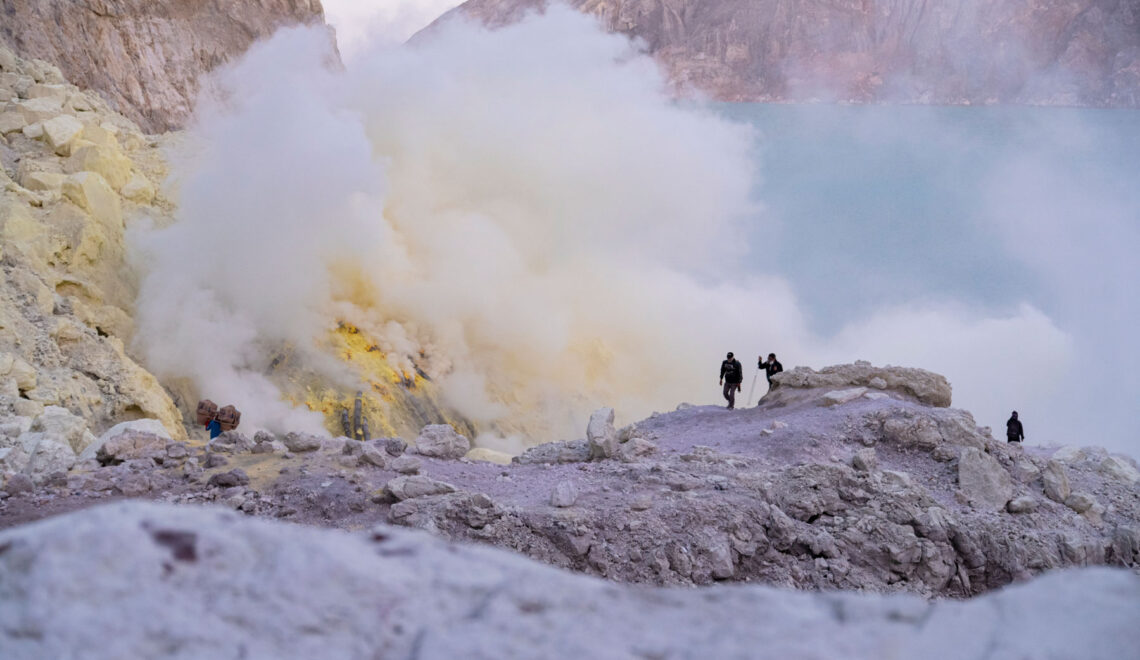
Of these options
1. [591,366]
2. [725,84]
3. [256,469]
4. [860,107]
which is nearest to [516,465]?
[256,469]

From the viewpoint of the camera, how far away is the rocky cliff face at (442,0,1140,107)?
2303 inches

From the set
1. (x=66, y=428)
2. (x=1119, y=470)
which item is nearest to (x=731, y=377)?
(x=1119, y=470)

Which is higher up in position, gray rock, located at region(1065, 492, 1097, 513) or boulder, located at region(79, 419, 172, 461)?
gray rock, located at region(1065, 492, 1097, 513)

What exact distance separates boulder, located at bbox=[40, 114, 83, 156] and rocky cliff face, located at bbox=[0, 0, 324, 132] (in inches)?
99.9

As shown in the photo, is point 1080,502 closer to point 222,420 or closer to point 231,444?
point 231,444

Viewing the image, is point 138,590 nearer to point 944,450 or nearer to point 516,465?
point 516,465

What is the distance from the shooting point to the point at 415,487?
7035mm

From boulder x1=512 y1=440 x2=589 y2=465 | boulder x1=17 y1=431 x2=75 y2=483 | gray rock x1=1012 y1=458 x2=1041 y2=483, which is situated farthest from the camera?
boulder x1=512 y1=440 x2=589 y2=465

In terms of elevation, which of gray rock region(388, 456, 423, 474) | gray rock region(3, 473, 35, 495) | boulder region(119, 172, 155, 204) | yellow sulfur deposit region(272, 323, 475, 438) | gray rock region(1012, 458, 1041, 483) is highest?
boulder region(119, 172, 155, 204)

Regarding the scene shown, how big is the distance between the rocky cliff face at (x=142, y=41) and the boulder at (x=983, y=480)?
17310 millimetres

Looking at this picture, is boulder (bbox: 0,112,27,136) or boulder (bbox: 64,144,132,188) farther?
boulder (bbox: 64,144,132,188)

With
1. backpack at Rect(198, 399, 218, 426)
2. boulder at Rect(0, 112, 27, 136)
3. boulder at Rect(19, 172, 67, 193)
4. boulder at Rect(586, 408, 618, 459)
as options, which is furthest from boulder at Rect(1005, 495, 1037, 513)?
boulder at Rect(0, 112, 27, 136)

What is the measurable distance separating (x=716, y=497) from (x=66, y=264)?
37.2ft

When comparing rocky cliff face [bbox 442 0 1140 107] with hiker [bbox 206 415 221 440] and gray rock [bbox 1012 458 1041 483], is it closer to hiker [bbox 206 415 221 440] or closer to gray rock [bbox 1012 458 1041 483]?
hiker [bbox 206 415 221 440]
